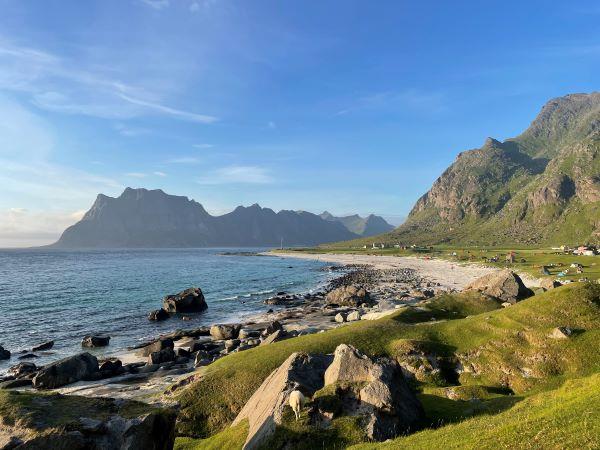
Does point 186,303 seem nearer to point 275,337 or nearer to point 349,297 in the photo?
point 349,297

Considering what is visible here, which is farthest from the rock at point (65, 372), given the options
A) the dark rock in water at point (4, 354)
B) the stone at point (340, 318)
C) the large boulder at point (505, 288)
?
the large boulder at point (505, 288)

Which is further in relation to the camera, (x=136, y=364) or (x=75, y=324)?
(x=75, y=324)

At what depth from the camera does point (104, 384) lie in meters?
39.4

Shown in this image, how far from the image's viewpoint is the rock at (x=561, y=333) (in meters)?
30.2

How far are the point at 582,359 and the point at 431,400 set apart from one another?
14026mm

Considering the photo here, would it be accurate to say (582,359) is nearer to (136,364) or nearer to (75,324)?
(136,364)

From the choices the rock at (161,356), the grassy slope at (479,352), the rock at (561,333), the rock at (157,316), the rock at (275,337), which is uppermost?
the rock at (561,333)

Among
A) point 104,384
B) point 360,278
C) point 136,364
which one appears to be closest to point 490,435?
point 104,384

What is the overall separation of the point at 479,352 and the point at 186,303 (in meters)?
70.9

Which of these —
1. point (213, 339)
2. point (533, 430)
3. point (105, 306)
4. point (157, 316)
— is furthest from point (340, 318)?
point (105, 306)

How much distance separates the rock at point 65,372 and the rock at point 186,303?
144ft

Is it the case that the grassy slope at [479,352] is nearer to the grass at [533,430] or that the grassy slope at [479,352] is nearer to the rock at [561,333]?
the rock at [561,333]

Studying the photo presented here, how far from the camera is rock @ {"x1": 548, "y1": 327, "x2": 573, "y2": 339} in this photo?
30234mm

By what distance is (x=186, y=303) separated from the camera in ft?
290
